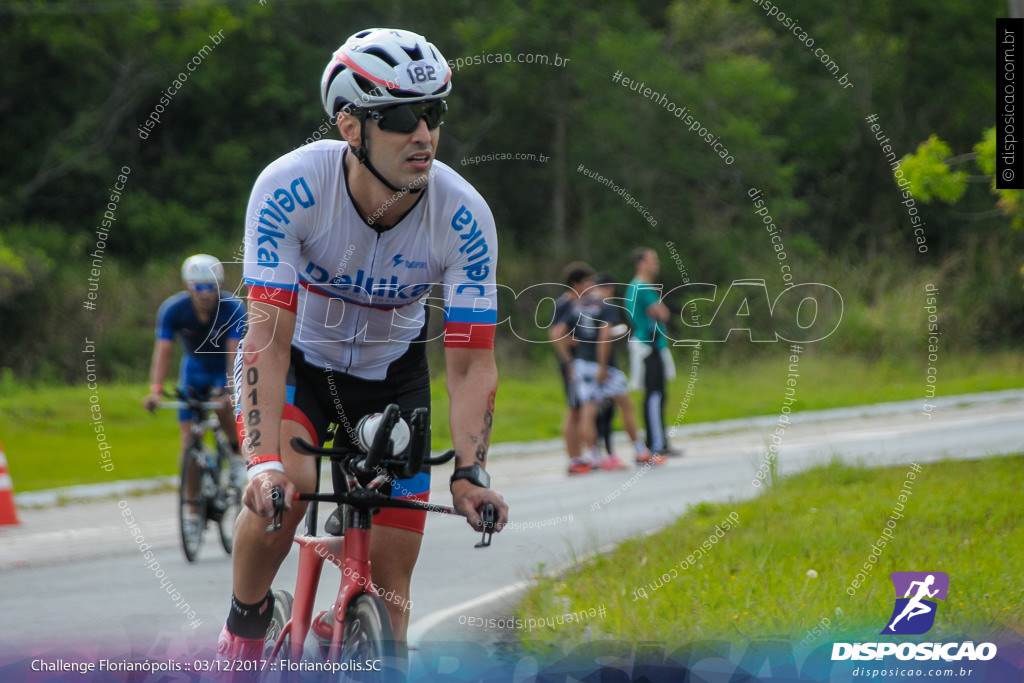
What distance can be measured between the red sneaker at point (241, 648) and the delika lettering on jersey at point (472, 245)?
4.43 feet

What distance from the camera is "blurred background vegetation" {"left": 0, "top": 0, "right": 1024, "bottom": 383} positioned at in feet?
81.2

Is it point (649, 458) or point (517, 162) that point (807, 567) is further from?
point (517, 162)

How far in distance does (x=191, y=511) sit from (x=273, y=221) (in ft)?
18.0

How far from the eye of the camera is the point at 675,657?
4.50 meters

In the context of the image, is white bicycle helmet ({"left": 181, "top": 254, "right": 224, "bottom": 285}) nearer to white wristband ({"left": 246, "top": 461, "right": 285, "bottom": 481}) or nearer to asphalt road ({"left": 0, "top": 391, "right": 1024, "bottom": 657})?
asphalt road ({"left": 0, "top": 391, "right": 1024, "bottom": 657})

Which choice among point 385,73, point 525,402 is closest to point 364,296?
point 385,73

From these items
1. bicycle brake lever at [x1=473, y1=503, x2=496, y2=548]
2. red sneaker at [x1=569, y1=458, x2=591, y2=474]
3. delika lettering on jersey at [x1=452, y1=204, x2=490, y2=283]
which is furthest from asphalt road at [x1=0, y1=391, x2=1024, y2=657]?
delika lettering on jersey at [x1=452, y1=204, x2=490, y2=283]

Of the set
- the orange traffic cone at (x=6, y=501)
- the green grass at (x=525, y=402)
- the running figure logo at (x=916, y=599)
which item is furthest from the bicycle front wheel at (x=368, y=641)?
the green grass at (x=525, y=402)

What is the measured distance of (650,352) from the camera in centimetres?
1260

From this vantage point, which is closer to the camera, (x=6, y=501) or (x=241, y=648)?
(x=241, y=648)

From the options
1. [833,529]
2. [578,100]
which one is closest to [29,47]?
[578,100]

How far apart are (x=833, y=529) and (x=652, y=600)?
1666mm

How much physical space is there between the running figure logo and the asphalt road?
1808 mm

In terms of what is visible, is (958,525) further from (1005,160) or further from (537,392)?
(537,392)
